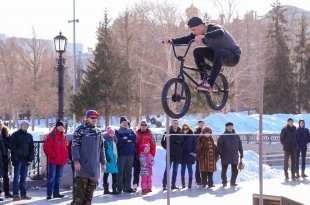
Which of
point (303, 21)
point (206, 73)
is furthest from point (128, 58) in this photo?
point (206, 73)

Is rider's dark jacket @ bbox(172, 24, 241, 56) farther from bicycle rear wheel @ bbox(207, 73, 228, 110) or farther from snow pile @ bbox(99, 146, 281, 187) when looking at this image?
snow pile @ bbox(99, 146, 281, 187)

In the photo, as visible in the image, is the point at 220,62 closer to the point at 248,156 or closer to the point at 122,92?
the point at 248,156

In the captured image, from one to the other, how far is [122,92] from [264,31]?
62.3ft

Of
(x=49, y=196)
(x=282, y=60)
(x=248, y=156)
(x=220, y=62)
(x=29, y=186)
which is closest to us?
(x=220, y=62)

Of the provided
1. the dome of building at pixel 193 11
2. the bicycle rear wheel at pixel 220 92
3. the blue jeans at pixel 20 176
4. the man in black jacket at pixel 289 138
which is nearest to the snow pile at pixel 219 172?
the man in black jacket at pixel 289 138

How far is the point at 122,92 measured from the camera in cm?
3931

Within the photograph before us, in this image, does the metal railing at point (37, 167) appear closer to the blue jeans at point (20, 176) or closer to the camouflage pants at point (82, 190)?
the blue jeans at point (20, 176)

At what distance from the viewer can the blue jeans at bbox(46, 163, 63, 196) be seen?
494 inches

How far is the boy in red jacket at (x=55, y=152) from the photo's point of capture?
491 inches

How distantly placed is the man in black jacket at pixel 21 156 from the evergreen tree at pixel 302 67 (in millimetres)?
39062

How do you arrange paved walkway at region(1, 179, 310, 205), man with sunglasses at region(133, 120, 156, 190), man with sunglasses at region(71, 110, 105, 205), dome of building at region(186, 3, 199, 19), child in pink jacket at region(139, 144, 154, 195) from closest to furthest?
man with sunglasses at region(71, 110, 105, 205) < paved walkway at region(1, 179, 310, 205) < child in pink jacket at region(139, 144, 154, 195) < man with sunglasses at region(133, 120, 156, 190) < dome of building at region(186, 3, 199, 19)

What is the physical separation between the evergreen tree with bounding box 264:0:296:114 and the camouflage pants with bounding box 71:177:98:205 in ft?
127

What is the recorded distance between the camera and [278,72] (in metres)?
47.2

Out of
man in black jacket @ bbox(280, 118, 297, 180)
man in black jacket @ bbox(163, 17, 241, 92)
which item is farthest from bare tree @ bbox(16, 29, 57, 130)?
man in black jacket @ bbox(163, 17, 241, 92)
